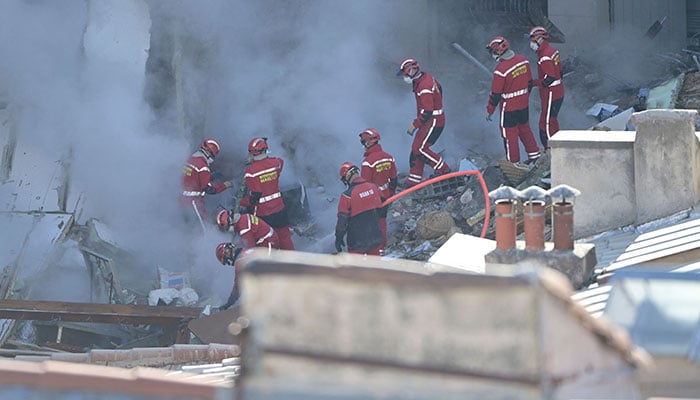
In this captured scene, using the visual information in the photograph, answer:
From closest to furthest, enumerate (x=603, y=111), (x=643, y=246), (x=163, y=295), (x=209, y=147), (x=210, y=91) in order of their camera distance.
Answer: (x=643, y=246)
(x=163, y=295)
(x=209, y=147)
(x=603, y=111)
(x=210, y=91)

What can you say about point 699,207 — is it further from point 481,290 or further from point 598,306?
point 481,290

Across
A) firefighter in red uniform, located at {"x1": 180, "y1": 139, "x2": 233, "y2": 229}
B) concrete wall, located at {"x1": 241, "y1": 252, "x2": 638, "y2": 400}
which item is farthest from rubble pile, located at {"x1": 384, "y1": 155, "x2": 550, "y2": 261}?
concrete wall, located at {"x1": 241, "y1": 252, "x2": 638, "y2": 400}

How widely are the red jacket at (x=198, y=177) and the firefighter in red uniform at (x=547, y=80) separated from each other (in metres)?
3.90

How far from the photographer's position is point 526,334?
353 centimetres

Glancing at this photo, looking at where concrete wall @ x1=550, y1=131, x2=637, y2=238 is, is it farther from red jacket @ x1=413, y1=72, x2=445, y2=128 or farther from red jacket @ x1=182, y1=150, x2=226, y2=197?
red jacket @ x1=182, y1=150, x2=226, y2=197

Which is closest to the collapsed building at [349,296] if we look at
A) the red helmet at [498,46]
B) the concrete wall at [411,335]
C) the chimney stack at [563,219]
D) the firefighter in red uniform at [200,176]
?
the concrete wall at [411,335]

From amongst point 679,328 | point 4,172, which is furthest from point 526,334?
point 4,172

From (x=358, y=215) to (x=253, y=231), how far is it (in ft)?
3.41

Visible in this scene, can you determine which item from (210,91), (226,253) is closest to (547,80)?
(226,253)

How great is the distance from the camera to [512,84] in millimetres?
14680

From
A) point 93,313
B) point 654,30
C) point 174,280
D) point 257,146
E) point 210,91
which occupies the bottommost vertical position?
point 93,313

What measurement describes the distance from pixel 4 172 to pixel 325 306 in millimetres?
12400

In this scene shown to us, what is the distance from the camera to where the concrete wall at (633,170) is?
8.71 meters

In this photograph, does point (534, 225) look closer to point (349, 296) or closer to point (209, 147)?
point (349, 296)
